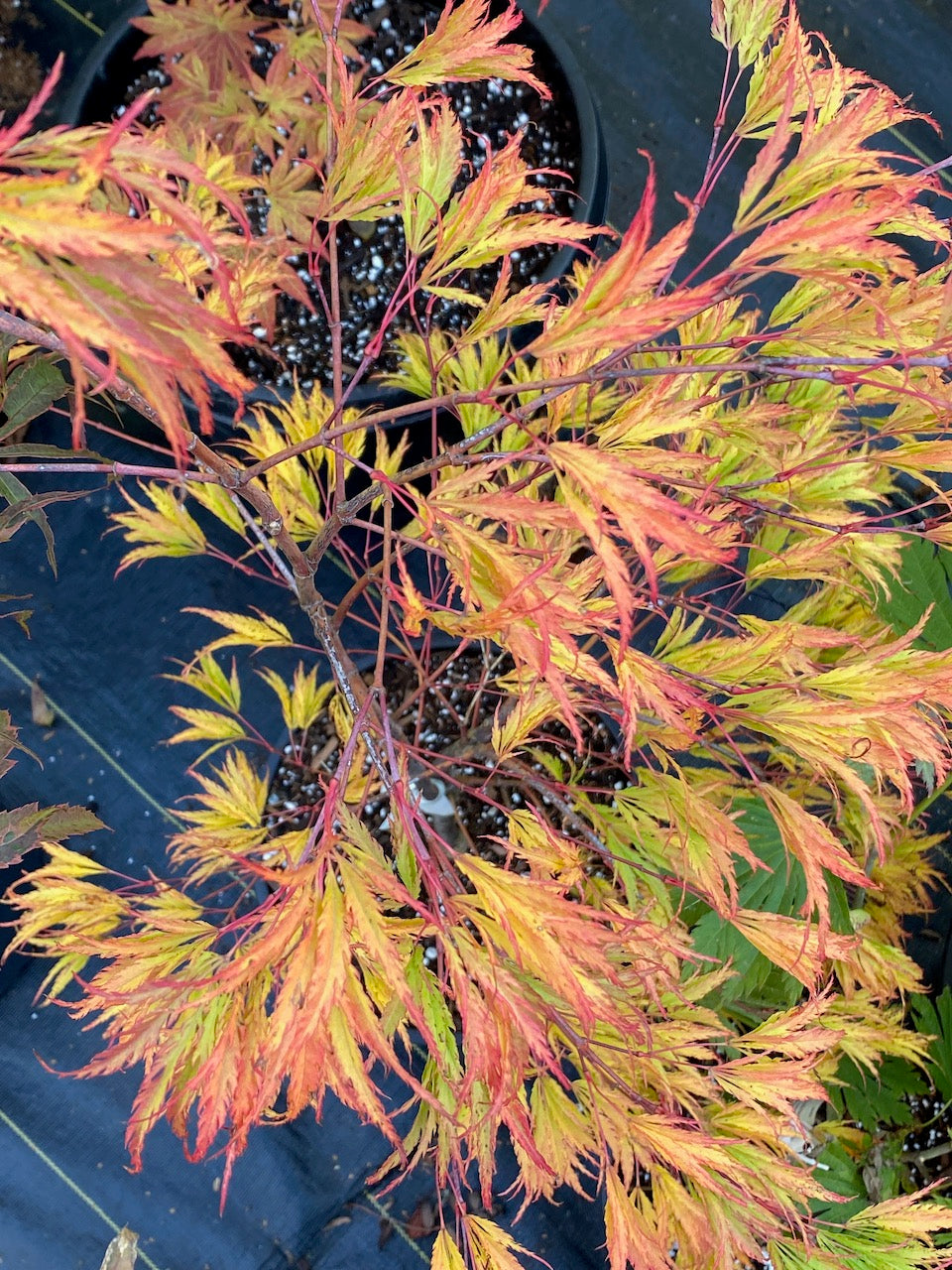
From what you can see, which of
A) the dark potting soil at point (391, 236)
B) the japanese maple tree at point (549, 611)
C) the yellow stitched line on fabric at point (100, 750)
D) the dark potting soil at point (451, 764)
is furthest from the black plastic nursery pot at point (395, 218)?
the yellow stitched line on fabric at point (100, 750)

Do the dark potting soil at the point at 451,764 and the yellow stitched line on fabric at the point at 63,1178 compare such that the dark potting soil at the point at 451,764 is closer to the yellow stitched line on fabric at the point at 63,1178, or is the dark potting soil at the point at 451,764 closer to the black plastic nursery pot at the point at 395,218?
the black plastic nursery pot at the point at 395,218

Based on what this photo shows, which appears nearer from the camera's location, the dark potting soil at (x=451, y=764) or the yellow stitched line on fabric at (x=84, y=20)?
the dark potting soil at (x=451, y=764)

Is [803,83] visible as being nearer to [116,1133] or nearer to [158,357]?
[158,357]

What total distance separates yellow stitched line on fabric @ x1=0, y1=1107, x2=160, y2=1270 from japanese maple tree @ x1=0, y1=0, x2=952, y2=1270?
0.26 m

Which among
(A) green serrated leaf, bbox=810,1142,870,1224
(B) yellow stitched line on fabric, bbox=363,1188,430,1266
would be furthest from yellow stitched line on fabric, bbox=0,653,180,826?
(A) green serrated leaf, bbox=810,1142,870,1224

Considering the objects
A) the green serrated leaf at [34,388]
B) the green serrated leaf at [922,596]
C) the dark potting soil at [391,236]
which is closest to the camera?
the green serrated leaf at [34,388]

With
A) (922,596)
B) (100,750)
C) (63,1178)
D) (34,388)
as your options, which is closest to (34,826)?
(34,388)

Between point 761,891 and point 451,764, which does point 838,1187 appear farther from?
point 451,764

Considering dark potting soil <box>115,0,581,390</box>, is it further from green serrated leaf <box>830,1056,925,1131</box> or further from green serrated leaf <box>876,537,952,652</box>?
green serrated leaf <box>830,1056,925,1131</box>

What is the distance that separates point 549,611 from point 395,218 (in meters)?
0.75

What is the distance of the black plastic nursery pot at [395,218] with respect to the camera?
2.90ft

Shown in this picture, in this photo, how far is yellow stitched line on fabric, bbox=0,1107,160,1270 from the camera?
89 centimetres

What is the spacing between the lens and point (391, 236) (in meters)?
0.98

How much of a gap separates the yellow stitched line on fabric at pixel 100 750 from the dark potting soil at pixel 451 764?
0.17m
